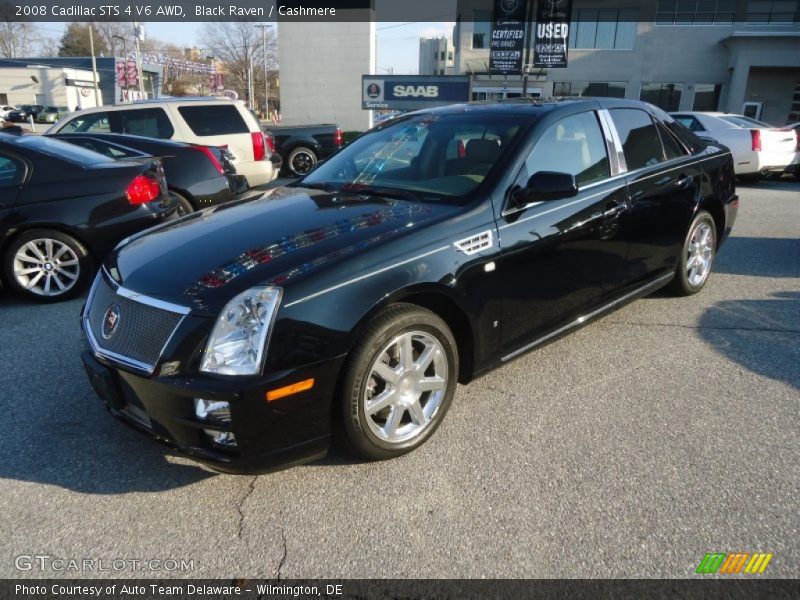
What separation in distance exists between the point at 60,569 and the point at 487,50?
135 ft

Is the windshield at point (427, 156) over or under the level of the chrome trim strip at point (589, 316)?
over

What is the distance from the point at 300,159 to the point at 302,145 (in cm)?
35

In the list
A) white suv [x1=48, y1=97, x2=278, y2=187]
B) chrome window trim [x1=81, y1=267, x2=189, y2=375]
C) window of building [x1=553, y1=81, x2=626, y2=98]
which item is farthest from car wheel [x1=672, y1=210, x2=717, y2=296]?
window of building [x1=553, y1=81, x2=626, y2=98]

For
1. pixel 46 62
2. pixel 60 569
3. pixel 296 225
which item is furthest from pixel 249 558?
pixel 46 62

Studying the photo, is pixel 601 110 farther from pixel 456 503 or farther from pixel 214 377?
pixel 214 377

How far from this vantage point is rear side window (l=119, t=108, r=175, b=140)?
30.6 ft

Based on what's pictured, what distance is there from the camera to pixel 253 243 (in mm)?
2775

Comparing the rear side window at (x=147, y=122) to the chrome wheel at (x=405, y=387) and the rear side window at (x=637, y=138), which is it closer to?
the rear side window at (x=637, y=138)

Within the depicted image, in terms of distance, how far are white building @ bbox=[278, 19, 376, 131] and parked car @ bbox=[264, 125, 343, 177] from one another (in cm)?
1396

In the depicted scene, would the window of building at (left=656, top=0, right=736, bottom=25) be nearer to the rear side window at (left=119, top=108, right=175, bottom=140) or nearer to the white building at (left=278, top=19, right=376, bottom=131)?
the white building at (left=278, top=19, right=376, bottom=131)

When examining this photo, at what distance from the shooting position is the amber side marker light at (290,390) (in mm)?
2307

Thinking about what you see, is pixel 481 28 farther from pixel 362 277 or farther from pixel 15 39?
pixel 15 39

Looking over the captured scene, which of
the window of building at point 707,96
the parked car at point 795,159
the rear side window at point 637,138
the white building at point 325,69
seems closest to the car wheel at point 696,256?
the rear side window at point 637,138

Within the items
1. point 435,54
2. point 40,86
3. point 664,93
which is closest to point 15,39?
point 40,86
